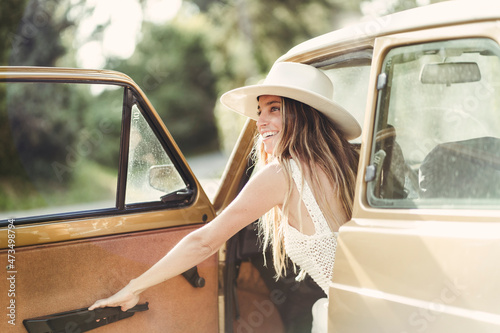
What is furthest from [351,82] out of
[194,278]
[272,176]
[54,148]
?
[54,148]

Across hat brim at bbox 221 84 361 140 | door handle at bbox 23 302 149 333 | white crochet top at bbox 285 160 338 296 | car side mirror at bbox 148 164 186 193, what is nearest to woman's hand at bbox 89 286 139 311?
door handle at bbox 23 302 149 333

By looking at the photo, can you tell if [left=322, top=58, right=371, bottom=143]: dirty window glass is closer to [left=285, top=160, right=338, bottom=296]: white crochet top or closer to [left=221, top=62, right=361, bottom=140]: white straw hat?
[left=221, top=62, right=361, bottom=140]: white straw hat

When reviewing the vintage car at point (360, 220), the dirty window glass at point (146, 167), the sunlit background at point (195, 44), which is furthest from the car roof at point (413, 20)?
the sunlit background at point (195, 44)

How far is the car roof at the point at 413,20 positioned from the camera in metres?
1.82

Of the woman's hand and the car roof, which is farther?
the woman's hand

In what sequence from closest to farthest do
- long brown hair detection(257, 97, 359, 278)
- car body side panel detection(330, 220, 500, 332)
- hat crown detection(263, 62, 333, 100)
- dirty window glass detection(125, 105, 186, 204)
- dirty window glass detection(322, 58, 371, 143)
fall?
car body side panel detection(330, 220, 500, 332) → long brown hair detection(257, 97, 359, 278) → hat crown detection(263, 62, 333, 100) → dirty window glass detection(125, 105, 186, 204) → dirty window glass detection(322, 58, 371, 143)

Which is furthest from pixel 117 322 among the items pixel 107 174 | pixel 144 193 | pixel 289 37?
pixel 289 37

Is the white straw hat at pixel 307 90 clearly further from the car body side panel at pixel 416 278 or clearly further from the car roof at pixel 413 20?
the car body side panel at pixel 416 278

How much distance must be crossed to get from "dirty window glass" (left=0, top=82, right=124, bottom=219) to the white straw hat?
10593 millimetres

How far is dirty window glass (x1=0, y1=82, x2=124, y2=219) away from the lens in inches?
561

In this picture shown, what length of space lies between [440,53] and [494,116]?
0.98 feet

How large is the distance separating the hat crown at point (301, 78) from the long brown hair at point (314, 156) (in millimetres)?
97

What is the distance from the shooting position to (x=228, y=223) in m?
2.34

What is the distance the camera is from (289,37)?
1861cm
